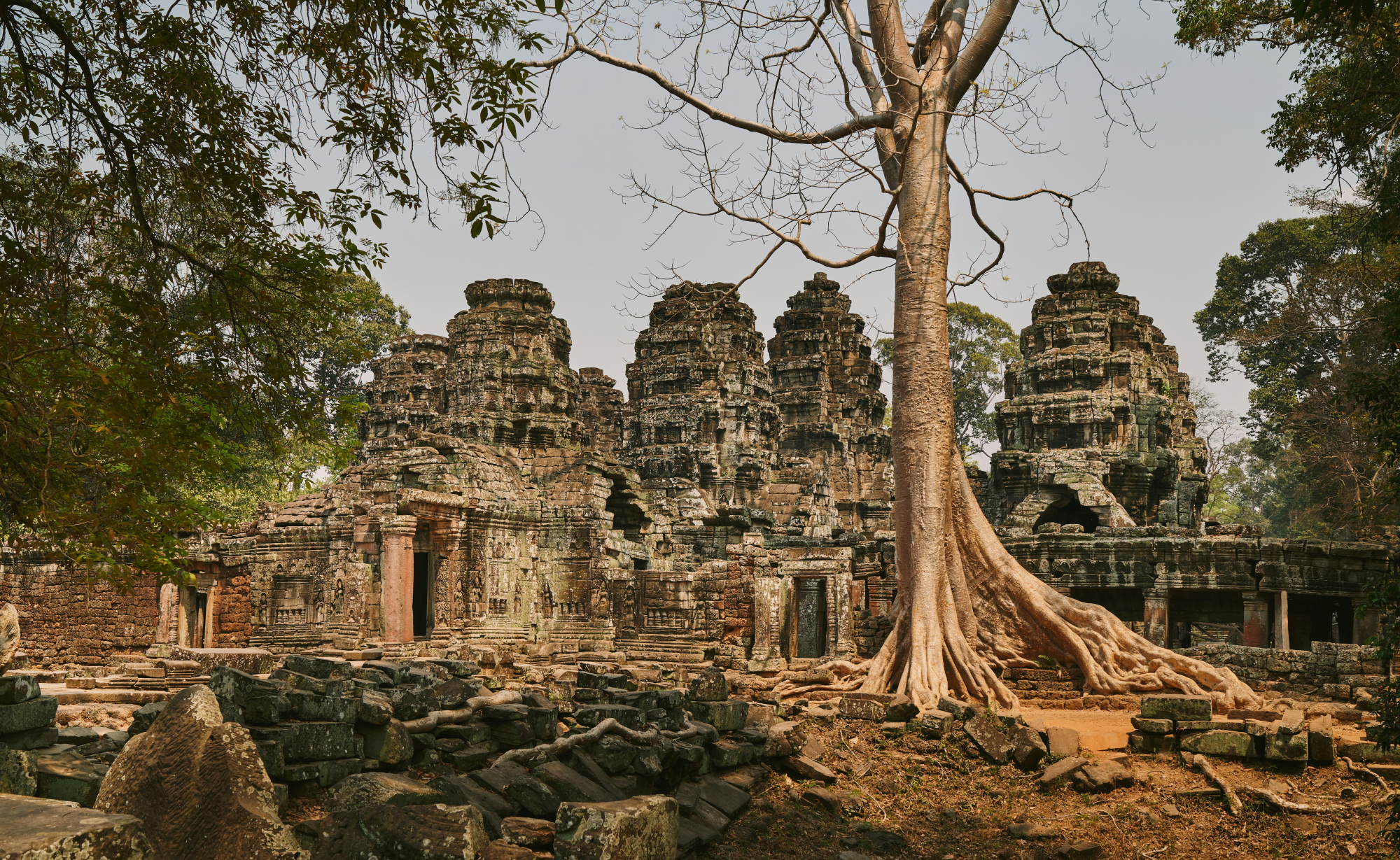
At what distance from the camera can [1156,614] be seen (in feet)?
59.4

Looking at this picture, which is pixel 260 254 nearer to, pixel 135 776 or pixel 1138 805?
pixel 135 776

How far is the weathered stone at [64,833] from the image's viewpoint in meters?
2.88

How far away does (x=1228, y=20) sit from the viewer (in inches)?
486

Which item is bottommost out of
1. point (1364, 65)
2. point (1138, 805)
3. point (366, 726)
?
point (1138, 805)

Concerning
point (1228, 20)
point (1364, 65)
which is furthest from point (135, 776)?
point (1228, 20)

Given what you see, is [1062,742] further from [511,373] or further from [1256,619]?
[511,373]

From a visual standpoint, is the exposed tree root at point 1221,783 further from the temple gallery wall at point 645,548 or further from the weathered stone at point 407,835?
the weathered stone at point 407,835

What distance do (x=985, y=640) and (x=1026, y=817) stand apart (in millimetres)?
4164

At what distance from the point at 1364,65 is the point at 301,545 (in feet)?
61.3

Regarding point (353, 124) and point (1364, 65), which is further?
point (1364, 65)

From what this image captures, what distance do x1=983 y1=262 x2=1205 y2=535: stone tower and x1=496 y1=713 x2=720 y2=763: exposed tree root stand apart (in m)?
19.1

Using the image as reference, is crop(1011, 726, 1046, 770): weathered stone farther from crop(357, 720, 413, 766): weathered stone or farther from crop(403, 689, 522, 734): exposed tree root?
crop(357, 720, 413, 766): weathered stone

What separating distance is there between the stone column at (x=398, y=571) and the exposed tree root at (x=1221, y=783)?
46.6 feet

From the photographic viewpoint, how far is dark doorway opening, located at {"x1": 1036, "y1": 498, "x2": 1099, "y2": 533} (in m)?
26.2
